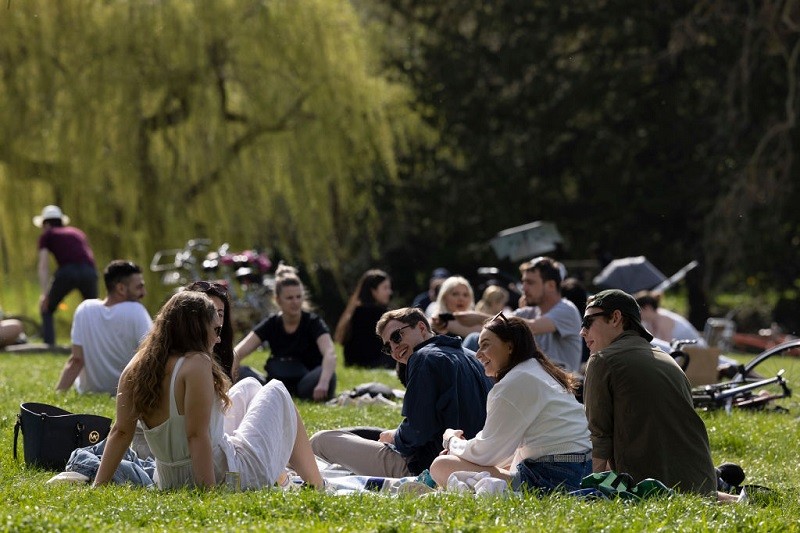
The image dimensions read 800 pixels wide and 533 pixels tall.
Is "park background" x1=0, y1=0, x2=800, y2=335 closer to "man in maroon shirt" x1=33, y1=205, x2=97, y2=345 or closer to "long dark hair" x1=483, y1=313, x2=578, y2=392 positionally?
"man in maroon shirt" x1=33, y1=205, x2=97, y2=345

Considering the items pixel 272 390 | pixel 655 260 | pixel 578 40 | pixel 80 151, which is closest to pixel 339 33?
pixel 80 151

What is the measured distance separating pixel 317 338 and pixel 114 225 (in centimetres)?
1174

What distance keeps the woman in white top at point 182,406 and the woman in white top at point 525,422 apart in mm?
1282

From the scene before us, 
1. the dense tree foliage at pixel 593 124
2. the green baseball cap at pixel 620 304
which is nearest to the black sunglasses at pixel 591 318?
the green baseball cap at pixel 620 304

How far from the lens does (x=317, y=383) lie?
12.1 meters

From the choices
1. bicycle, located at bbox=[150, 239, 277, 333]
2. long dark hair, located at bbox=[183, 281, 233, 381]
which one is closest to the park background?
bicycle, located at bbox=[150, 239, 277, 333]

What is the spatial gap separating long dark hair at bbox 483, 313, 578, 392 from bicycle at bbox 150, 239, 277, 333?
12640 millimetres

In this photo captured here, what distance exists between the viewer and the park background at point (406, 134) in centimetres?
2230

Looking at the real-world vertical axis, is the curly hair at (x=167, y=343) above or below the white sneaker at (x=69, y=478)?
above

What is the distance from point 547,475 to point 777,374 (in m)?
6.00

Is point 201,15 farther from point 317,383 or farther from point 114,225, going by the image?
point 317,383

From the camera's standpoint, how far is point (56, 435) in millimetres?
8328

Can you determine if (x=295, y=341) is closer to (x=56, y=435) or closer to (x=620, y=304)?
(x=56, y=435)

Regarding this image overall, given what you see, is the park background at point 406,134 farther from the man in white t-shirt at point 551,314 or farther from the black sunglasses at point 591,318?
the black sunglasses at point 591,318
